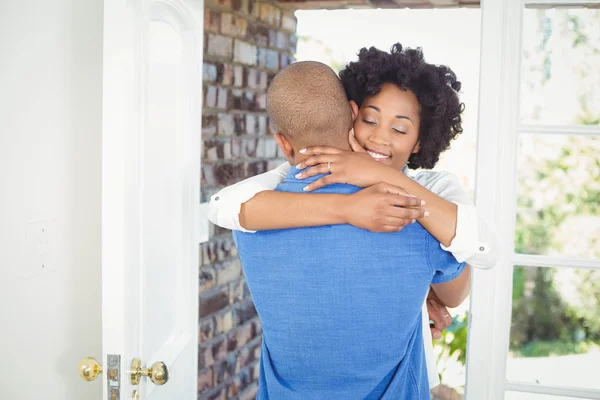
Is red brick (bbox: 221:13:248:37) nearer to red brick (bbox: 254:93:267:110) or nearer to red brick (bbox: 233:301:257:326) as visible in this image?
red brick (bbox: 254:93:267:110)

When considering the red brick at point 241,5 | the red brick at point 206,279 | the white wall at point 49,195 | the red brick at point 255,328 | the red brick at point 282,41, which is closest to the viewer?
the white wall at point 49,195

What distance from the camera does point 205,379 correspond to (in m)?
2.56

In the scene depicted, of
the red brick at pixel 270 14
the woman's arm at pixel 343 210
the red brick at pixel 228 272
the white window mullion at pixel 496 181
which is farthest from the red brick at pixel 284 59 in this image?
the woman's arm at pixel 343 210

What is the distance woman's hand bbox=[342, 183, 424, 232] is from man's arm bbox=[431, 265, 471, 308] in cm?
29

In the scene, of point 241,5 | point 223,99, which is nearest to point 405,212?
point 223,99

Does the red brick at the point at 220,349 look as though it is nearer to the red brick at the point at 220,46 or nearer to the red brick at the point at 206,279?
the red brick at the point at 206,279

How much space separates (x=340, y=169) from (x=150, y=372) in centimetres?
72

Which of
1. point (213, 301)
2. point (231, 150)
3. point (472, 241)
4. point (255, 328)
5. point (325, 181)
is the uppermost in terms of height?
point (231, 150)

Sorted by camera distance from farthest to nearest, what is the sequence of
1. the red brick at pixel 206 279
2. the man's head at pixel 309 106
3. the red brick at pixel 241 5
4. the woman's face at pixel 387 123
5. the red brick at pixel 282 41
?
the red brick at pixel 282 41 < the red brick at pixel 241 5 < the red brick at pixel 206 279 < the woman's face at pixel 387 123 < the man's head at pixel 309 106

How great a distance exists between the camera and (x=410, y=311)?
1231 millimetres

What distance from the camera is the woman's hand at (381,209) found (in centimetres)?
113

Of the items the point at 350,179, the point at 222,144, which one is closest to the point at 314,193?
the point at 350,179

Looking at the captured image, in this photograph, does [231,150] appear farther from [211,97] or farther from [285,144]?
[285,144]

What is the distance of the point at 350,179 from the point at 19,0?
0.80 metres
